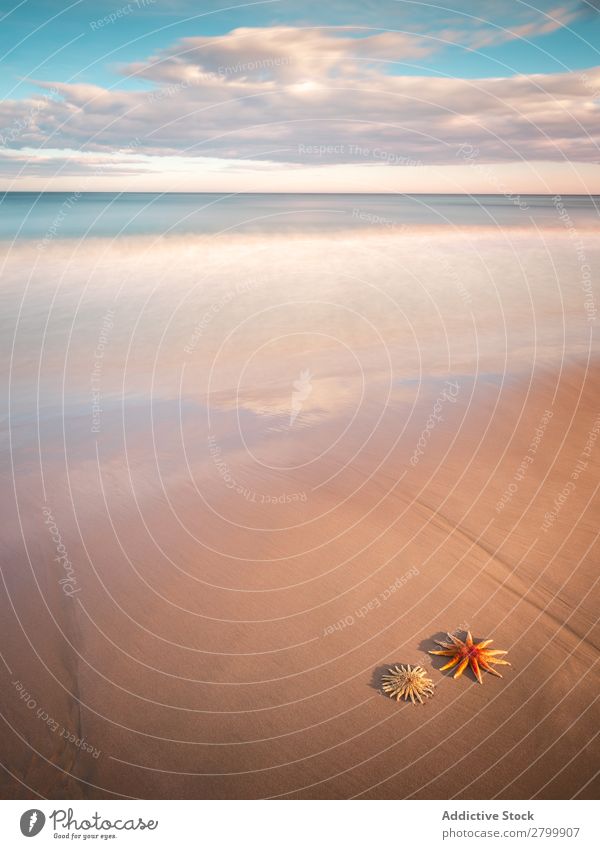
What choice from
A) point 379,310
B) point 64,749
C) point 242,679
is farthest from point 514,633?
point 379,310

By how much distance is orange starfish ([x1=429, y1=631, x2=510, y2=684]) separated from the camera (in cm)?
759

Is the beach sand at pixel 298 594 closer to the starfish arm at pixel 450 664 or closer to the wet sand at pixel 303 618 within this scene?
the wet sand at pixel 303 618

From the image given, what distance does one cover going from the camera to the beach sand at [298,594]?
268 inches

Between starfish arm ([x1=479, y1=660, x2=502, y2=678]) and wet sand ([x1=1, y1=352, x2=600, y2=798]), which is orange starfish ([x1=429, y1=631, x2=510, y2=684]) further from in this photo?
wet sand ([x1=1, y1=352, x2=600, y2=798])

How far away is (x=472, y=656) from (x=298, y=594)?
2666mm

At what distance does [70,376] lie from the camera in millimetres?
17609

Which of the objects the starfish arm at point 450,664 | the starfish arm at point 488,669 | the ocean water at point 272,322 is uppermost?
the ocean water at point 272,322

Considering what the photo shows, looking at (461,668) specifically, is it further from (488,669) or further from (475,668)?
(488,669)

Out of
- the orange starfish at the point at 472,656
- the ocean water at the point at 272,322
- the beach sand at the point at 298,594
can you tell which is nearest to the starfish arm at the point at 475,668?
the orange starfish at the point at 472,656

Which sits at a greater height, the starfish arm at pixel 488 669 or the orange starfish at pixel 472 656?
the orange starfish at pixel 472 656

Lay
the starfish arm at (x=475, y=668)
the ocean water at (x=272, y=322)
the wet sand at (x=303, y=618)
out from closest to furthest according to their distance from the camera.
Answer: the wet sand at (x=303, y=618)
the starfish arm at (x=475, y=668)
the ocean water at (x=272, y=322)

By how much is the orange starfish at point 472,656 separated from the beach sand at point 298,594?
152 mm

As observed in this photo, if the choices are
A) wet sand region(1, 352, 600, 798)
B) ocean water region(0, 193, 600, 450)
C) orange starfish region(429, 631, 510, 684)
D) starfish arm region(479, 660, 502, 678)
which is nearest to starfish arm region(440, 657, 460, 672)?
orange starfish region(429, 631, 510, 684)
